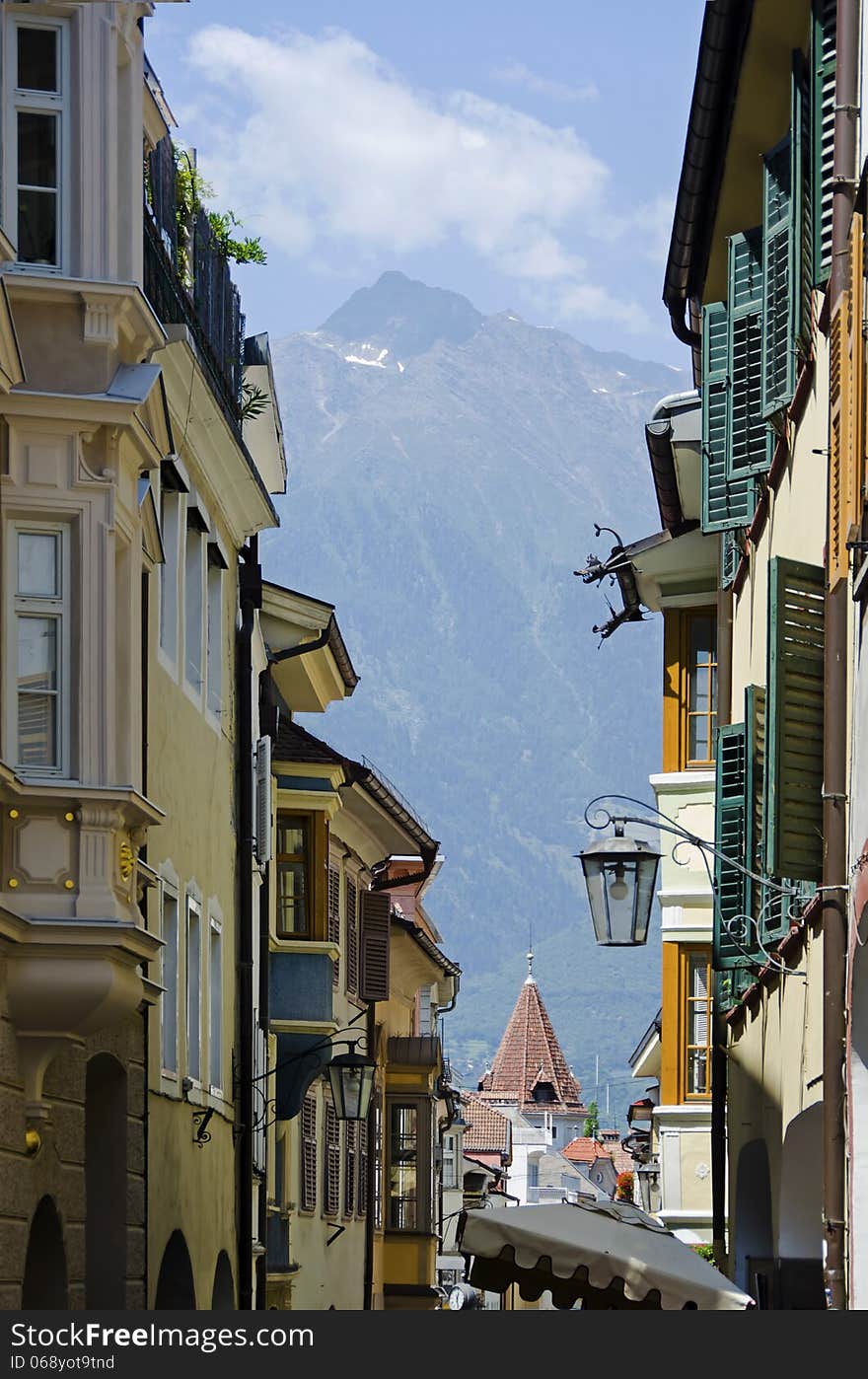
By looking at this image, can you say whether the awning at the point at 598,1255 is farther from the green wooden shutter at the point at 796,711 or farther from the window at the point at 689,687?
the window at the point at 689,687

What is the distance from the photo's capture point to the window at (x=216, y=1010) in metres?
22.5

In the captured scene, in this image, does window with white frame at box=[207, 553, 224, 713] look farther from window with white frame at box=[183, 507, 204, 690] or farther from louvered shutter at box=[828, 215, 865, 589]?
louvered shutter at box=[828, 215, 865, 589]

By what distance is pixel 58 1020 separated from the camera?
14.1 m

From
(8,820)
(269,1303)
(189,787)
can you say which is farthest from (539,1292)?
(269,1303)

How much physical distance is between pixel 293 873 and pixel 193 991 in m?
8.33

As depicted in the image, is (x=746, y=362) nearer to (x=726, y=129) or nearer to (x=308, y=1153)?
(x=726, y=129)

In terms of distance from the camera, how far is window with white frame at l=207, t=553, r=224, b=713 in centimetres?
2277

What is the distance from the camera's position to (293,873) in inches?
1160

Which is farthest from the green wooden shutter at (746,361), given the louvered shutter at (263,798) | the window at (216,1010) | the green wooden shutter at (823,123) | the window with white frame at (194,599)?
the louvered shutter at (263,798)

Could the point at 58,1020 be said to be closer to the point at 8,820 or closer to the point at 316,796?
the point at 8,820

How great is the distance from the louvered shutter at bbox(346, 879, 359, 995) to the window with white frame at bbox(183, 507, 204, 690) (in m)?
12.8

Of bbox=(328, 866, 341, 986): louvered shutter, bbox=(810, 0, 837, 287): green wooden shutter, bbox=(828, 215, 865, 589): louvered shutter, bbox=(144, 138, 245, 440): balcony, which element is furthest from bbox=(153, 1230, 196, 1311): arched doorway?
bbox=(328, 866, 341, 986): louvered shutter

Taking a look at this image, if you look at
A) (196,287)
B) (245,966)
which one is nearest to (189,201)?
(196,287)

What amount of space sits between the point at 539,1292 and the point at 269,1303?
10730 millimetres
